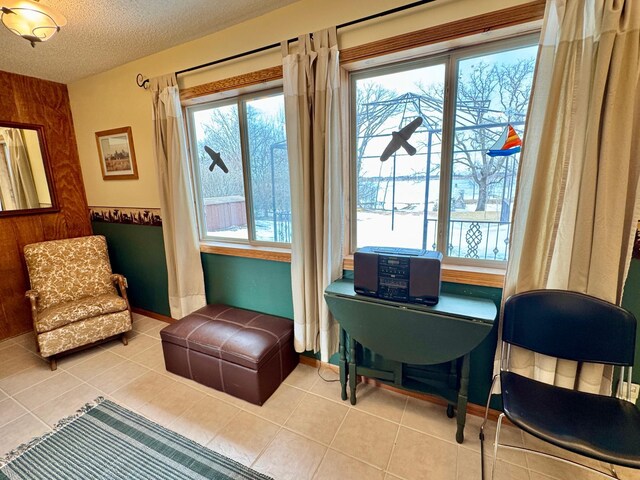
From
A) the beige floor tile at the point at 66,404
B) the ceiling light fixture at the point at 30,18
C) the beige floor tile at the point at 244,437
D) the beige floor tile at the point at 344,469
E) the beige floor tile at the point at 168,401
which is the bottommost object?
the beige floor tile at the point at 344,469

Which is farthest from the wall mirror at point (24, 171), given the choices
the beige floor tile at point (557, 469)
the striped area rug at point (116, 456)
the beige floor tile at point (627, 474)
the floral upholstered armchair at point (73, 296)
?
the beige floor tile at point (627, 474)

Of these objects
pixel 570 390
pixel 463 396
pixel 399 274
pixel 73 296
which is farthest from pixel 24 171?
pixel 570 390

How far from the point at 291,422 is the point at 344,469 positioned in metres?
0.40

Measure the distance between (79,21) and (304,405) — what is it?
281 centimetres

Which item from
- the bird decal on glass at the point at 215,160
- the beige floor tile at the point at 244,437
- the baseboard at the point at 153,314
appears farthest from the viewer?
the baseboard at the point at 153,314

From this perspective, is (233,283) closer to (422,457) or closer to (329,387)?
(329,387)

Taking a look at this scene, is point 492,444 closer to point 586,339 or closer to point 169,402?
point 586,339

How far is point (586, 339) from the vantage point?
4.03ft

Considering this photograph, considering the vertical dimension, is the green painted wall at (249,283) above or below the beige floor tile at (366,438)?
above

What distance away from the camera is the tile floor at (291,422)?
137 centimetres

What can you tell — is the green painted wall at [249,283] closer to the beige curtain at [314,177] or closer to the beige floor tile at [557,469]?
the beige curtain at [314,177]

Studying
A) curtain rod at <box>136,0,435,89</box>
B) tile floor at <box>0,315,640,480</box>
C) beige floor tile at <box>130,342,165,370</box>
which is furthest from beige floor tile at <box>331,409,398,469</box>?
curtain rod at <box>136,0,435,89</box>

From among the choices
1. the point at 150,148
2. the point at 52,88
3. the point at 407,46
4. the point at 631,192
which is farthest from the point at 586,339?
the point at 52,88

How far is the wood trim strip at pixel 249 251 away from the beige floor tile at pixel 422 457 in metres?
1.28
